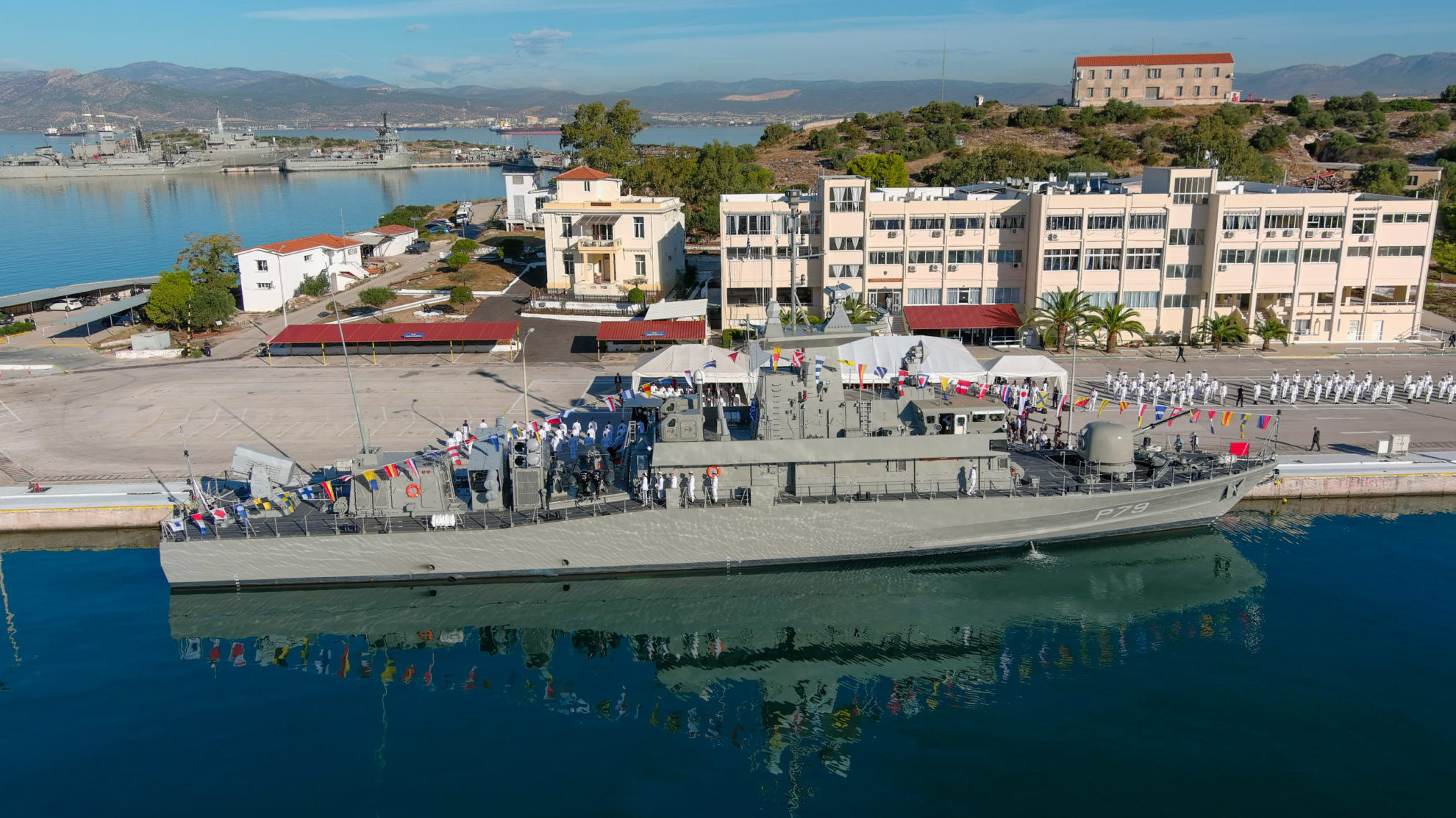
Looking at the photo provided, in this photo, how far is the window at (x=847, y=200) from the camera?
45688mm

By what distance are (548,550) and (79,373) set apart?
29.7 m

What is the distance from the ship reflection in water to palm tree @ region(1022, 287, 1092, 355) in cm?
1802

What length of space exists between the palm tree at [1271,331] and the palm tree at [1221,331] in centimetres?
70

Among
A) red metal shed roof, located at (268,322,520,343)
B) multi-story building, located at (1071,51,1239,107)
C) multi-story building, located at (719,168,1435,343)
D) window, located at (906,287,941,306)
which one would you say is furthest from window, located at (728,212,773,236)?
multi-story building, located at (1071,51,1239,107)

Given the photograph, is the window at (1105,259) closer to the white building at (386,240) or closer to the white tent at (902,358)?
the white tent at (902,358)

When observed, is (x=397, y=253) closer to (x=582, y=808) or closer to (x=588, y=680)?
(x=588, y=680)

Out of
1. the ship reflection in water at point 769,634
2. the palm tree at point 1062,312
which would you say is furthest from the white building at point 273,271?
the palm tree at point 1062,312

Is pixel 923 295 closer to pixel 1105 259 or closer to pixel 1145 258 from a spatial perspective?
pixel 1105 259

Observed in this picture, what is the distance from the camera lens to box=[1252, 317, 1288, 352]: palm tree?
43366 millimetres

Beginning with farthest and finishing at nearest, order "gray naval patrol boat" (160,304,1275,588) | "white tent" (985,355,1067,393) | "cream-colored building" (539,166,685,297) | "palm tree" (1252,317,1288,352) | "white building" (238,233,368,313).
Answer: "cream-colored building" (539,166,685,297), "white building" (238,233,368,313), "palm tree" (1252,317,1288,352), "white tent" (985,355,1067,393), "gray naval patrol boat" (160,304,1275,588)

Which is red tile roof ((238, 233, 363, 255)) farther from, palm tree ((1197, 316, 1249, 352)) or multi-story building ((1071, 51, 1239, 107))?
multi-story building ((1071, 51, 1239, 107))

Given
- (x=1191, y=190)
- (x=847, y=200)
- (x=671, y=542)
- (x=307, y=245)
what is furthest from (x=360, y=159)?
(x=671, y=542)

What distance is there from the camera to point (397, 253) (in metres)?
72.7

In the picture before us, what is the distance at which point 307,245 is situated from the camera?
2254 inches
